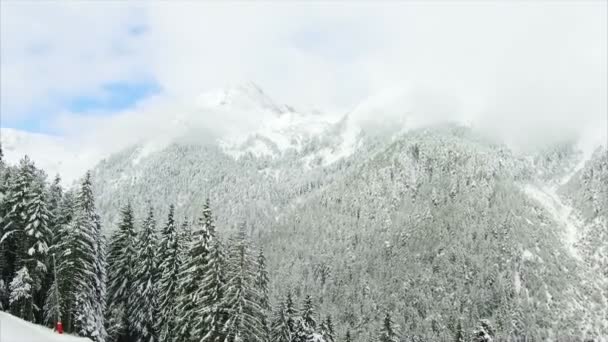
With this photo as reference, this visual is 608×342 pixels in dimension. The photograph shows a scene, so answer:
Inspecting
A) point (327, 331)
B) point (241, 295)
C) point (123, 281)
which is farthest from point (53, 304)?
point (327, 331)

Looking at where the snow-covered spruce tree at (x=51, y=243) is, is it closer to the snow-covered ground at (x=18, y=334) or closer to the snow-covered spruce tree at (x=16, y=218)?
the snow-covered spruce tree at (x=16, y=218)

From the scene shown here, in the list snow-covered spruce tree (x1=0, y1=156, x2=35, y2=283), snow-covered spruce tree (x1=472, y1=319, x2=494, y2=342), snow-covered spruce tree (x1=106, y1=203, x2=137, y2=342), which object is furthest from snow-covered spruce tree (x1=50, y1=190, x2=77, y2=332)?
snow-covered spruce tree (x1=472, y1=319, x2=494, y2=342)

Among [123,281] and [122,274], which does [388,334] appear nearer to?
[123,281]

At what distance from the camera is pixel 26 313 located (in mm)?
44750

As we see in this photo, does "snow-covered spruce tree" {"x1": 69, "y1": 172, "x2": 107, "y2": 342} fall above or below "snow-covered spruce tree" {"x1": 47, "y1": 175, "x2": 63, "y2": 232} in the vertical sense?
below

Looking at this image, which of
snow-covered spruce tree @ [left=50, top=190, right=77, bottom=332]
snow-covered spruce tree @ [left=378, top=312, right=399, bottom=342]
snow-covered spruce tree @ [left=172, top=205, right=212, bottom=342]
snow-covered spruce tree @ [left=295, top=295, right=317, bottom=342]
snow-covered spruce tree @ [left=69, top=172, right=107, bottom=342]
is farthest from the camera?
snow-covered spruce tree @ [left=378, top=312, right=399, bottom=342]

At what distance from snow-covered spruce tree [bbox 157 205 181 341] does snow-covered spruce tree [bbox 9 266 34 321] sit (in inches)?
380

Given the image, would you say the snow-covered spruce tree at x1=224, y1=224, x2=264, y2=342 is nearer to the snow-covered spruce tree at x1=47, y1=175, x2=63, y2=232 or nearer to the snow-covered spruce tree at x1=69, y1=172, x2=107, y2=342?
the snow-covered spruce tree at x1=69, y1=172, x2=107, y2=342

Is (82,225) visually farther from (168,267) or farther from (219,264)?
(219,264)

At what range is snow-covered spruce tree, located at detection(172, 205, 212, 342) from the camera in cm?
3959

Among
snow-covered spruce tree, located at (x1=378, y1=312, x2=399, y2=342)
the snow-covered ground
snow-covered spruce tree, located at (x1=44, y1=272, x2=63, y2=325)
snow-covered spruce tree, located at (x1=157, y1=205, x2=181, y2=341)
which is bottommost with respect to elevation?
the snow-covered ground

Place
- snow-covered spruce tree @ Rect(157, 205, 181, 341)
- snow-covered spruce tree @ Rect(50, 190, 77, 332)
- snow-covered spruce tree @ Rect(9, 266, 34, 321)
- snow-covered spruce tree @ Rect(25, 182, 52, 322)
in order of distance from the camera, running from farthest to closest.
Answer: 1. snow-covered spruce tree @ Rect(157, 205, 181, 341)
2. snow-covered spruce tree @ Rect(50, 190, 77, 332)
3. snow-covered spruce tree @ Rect(25, 182, 52, 322)
4. snow-covered spruce tree @ Rect(9, 266, 34, 321)

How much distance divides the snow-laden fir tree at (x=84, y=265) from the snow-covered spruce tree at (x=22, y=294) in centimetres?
296

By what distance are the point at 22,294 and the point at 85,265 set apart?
4.71 metres
